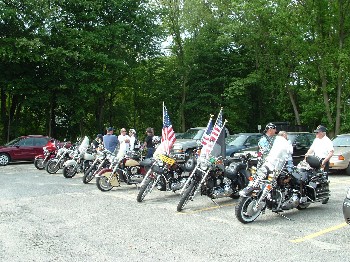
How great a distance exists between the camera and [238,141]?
1828cm

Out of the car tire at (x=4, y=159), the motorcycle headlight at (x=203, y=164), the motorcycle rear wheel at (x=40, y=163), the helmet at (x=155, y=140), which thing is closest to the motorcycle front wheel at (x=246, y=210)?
the motorcycle headlight at (x=203, y=164)

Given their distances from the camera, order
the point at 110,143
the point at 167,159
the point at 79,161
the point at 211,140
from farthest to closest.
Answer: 1. the point at 79,161
2. the point at 110,143
3. the point at 167,159
4. the point at 211,140

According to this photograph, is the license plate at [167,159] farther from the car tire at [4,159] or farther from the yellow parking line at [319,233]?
the car tire at [4,159]

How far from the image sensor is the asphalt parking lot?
568cm

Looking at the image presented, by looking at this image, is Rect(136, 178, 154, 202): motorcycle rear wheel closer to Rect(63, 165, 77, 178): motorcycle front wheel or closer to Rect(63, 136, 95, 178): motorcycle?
Rect(63, 136, 95, 178): motorcycle

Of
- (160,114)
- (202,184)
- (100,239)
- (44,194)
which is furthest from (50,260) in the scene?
(160,114)

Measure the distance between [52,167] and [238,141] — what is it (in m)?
8.15

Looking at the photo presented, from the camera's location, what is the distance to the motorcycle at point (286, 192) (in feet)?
24.2

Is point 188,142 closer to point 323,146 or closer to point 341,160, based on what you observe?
point 341,160

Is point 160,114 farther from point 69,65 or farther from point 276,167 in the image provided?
point 276,167

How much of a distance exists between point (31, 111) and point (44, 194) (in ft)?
64.3

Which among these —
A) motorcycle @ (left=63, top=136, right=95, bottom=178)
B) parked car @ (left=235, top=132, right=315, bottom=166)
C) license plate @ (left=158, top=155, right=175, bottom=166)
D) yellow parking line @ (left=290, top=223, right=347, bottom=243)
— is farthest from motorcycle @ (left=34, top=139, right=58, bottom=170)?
yellow parking line @ (left=290, top=223, right=347, bottom=243)

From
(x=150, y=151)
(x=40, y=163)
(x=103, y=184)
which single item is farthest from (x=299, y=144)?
(x=40, y=163)

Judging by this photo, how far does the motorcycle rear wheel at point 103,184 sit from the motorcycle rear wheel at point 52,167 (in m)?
5.37
